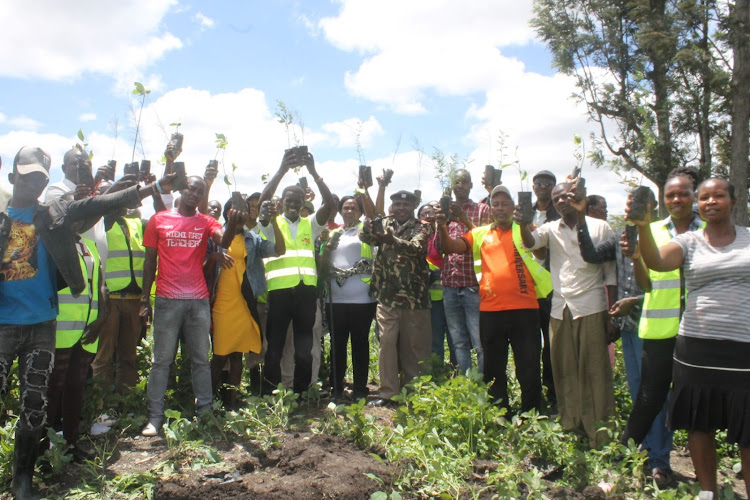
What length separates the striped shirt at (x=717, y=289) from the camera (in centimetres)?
289

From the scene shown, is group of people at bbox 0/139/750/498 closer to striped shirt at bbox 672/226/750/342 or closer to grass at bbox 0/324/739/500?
striped shirt at bbox 672/226/750/342

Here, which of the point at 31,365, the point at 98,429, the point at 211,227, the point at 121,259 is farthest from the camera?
the point at 121,259

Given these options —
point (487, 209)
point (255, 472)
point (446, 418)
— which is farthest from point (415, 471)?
point (487, 209)

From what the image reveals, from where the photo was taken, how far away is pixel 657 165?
1238cm

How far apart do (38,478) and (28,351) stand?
2.72 ft

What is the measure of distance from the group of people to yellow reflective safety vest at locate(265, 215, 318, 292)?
2 cm

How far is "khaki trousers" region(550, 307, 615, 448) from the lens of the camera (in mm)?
3842

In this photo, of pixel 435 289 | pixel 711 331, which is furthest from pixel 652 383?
pixel 435 289

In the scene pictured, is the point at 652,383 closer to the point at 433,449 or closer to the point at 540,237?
the point at 540,237

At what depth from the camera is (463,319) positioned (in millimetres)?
5449

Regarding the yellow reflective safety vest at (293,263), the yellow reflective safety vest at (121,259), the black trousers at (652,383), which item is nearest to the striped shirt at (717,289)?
the black trousers at (652,383)

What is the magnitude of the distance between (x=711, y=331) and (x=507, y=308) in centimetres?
166

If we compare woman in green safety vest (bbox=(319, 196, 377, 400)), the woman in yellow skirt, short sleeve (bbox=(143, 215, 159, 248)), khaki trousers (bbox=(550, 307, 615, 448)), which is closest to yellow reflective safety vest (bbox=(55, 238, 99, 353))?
short sleeve (bbox=(143, 215, 159, 248))

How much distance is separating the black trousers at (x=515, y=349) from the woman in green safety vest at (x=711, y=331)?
134cm
